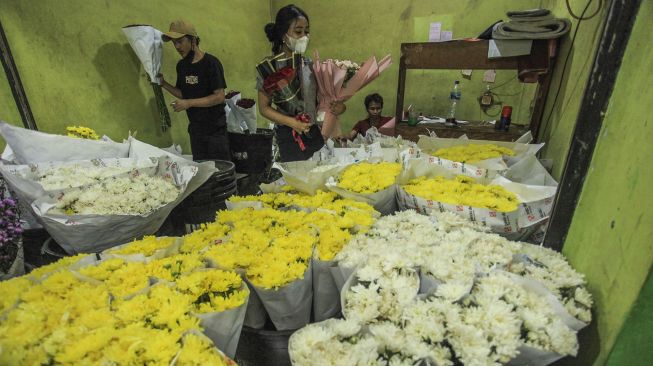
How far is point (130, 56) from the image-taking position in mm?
3541

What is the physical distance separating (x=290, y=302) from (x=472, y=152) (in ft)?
5.90

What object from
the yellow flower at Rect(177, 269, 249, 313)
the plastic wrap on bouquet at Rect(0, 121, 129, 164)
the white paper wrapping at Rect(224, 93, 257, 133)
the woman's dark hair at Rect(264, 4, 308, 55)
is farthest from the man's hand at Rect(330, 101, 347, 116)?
the white paper wrapping at Rect(224, 93, 257, 133)

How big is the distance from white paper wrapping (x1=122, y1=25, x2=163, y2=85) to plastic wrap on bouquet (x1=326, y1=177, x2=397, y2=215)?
295 centimetres

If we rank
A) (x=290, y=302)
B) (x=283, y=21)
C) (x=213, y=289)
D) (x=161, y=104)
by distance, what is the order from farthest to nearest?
1. (x=161, y=104)
2. (x=283, y=21)
3. (x=290, y=302)
4. (x=213, y=289)

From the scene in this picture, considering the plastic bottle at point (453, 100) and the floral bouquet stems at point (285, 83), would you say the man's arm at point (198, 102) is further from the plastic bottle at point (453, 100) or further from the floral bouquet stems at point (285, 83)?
the plastic bottle at point (453, 100)

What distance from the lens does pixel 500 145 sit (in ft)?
7.59

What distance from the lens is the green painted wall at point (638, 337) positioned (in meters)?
0.75

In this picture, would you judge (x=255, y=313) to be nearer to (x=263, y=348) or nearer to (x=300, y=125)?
(x=263, y=348)

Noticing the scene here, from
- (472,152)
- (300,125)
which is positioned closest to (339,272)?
(300,125)

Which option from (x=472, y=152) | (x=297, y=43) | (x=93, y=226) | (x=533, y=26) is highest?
(x=533, y=26)

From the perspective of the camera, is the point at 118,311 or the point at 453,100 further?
the point at 453,100

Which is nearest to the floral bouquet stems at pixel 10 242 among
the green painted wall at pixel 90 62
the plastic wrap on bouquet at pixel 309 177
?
the plastic wrap on bouquet at pixel 309 177

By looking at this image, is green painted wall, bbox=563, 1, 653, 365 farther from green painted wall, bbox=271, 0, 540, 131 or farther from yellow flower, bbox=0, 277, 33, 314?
green painted wall, bbox=271, 0, 540, 131

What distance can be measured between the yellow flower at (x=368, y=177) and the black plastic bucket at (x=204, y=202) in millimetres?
892
